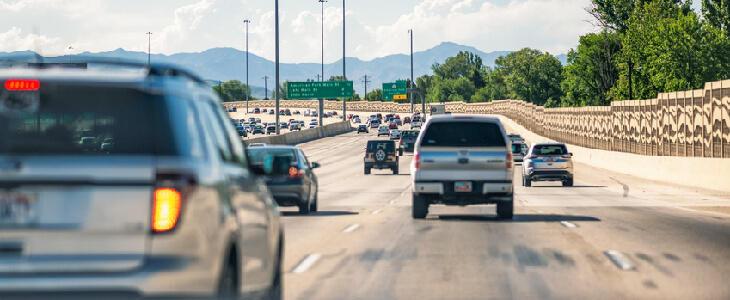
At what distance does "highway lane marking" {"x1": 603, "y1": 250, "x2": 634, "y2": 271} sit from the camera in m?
12.3

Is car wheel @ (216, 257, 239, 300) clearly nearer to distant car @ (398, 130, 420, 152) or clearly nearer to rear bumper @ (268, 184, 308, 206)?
rear bumper @ (268, 184, 308, 206)

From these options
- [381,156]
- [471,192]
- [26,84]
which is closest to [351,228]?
[471,192]

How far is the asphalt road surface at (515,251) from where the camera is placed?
34.4 ft

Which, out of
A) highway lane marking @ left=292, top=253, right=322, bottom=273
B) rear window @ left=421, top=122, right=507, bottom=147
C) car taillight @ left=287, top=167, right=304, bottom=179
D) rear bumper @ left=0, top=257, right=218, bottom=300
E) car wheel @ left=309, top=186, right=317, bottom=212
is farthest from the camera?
car wheel @ left=309, top=186, right=317, bottom=212

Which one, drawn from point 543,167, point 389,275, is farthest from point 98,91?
point 543,167

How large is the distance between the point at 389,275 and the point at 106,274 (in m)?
6.43

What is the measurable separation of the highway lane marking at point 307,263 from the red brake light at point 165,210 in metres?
6.63

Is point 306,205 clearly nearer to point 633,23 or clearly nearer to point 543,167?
point 543,167

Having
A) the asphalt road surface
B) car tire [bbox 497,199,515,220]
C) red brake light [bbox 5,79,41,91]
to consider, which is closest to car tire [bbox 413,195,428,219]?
the asphalt road surface

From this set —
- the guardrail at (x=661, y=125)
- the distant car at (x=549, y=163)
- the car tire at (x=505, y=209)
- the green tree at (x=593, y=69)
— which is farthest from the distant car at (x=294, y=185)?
the green tree at (x=593, y=69)

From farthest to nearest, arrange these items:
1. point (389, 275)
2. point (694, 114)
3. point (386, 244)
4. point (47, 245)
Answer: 1. point (694, 114)
2. point (386, 244)
3. point (389, 275)
4. point (47, 245)

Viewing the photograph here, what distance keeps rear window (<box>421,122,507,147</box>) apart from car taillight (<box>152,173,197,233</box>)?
1486cm

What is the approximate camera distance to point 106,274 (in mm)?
5395

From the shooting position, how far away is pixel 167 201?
17.7 ft
